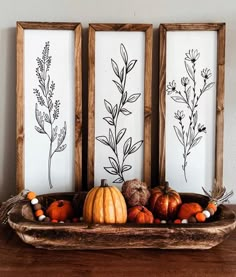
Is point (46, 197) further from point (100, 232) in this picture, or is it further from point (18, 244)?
point (100, 232)

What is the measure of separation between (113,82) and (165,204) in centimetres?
41

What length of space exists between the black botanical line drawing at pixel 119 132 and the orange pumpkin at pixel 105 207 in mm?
205

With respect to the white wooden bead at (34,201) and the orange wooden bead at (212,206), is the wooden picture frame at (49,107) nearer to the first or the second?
the white wooden bead at (34,201)

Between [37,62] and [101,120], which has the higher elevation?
[37,62]

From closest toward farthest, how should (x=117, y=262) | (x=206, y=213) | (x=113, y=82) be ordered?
(x=117, y=262) < (x=206, y=213) < (x=113, y=82)

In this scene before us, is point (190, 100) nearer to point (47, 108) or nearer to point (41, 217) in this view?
point (47, 108)

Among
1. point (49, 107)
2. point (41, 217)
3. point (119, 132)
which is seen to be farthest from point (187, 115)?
point (41, 217)

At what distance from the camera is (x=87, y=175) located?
3.57ft

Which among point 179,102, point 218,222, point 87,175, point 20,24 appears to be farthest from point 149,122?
point 20,24

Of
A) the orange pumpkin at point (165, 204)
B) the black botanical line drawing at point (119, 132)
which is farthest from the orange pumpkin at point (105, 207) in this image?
the black botanical line drawing at point (119, 132)

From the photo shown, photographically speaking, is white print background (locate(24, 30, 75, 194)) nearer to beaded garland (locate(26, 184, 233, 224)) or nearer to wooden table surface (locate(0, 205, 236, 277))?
beaded garland (locate(26, 184, 233, 224))

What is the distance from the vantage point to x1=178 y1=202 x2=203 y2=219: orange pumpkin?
901mm

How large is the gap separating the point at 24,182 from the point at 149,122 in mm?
441

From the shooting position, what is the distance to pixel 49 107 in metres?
1.08
